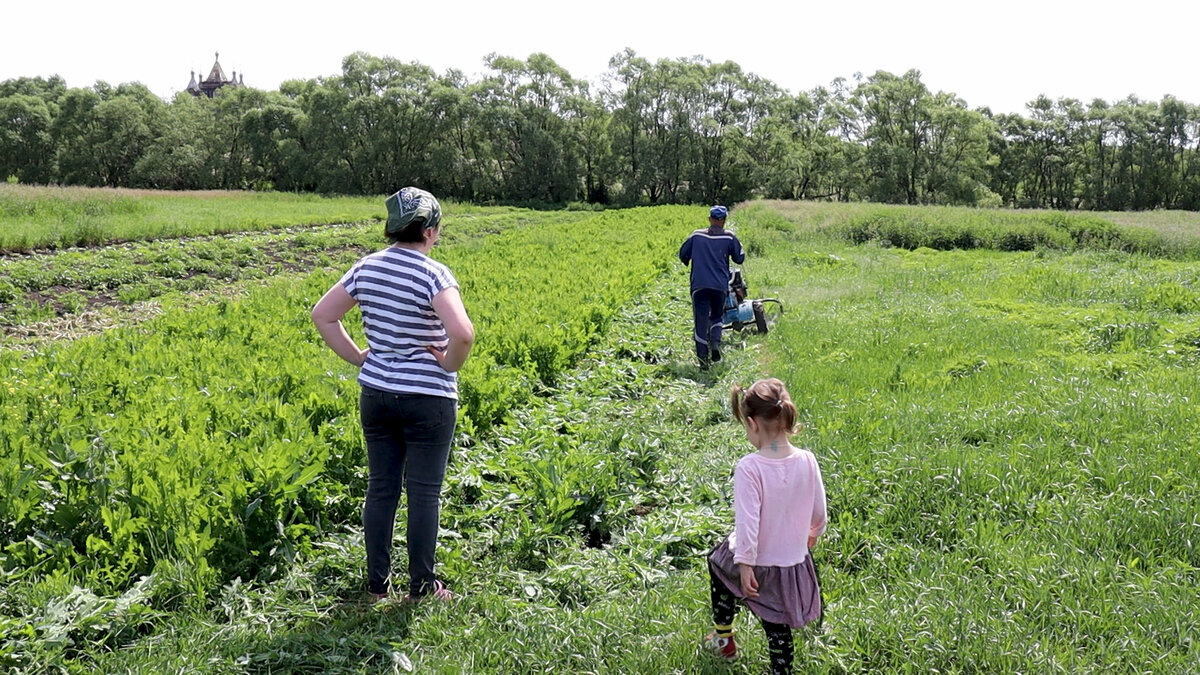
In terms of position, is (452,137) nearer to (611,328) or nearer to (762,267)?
(762,267)

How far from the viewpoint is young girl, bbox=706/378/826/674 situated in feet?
9.41

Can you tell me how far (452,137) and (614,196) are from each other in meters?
16.1

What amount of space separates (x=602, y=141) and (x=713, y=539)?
233 ft

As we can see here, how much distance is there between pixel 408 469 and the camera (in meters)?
3.61

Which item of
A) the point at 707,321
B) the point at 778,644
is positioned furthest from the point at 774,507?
the point at 707,321

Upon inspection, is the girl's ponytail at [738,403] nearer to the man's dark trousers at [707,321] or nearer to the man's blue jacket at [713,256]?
the man's blue jacket at [713,256]

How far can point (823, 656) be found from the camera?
326 cm

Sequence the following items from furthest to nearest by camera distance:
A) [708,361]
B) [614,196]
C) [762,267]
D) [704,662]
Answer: [614,196] → [762,267] → [708,361] → [704,662]

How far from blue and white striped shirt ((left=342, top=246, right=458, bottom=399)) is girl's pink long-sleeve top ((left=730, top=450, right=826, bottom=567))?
1464mm

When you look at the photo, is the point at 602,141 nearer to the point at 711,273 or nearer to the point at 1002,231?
the point at 1002,231

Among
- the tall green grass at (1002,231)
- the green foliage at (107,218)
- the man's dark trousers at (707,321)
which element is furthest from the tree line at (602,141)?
the man's dark trousers at (707,321)

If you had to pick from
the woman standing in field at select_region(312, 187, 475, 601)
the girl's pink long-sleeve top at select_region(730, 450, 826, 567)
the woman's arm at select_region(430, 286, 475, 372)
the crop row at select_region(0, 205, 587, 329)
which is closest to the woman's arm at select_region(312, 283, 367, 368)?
the woman standing in field at select_region(312, 187, 475, 601)

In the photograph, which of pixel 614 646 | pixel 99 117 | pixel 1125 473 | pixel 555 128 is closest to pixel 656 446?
pixel 614 646

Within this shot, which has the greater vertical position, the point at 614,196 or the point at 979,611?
the point at 614,196
